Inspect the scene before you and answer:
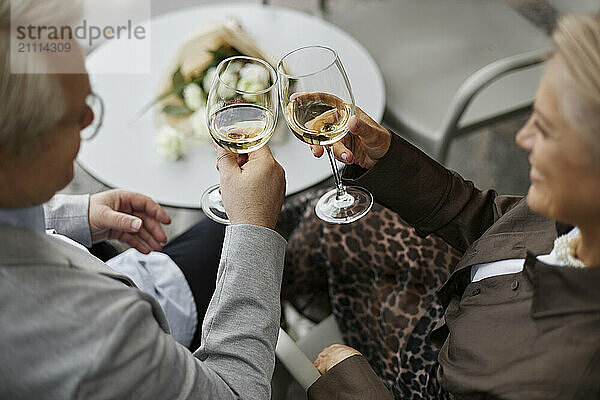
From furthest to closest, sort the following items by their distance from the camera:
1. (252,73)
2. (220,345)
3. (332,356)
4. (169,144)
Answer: (169,144), (252,73), (332,356), (220,345)

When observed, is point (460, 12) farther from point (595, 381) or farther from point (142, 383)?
point (142, 383)

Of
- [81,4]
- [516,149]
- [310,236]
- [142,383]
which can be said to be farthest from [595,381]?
A: [516,149]

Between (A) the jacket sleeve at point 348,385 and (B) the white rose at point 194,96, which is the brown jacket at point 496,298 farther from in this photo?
(B) the white rose at point 194,96

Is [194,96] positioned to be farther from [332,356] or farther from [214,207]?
Result: [332,356]

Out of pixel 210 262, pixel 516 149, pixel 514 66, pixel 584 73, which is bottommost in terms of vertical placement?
pixel 516 149

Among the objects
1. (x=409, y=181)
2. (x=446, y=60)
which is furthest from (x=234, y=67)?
(x=446, y=60)

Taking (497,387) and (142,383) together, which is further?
(497,387)

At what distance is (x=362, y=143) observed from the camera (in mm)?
1244

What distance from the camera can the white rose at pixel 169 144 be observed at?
1.67m

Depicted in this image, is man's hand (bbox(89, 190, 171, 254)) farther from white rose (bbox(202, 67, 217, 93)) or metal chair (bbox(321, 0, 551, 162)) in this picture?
metal chair (bbox(321, 0, 551, 162))

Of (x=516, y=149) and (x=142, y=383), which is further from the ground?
(x=142, y=383)

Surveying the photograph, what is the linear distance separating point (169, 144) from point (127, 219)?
16.5 inches

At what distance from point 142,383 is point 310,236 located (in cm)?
72

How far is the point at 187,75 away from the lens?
1727 millimetres
